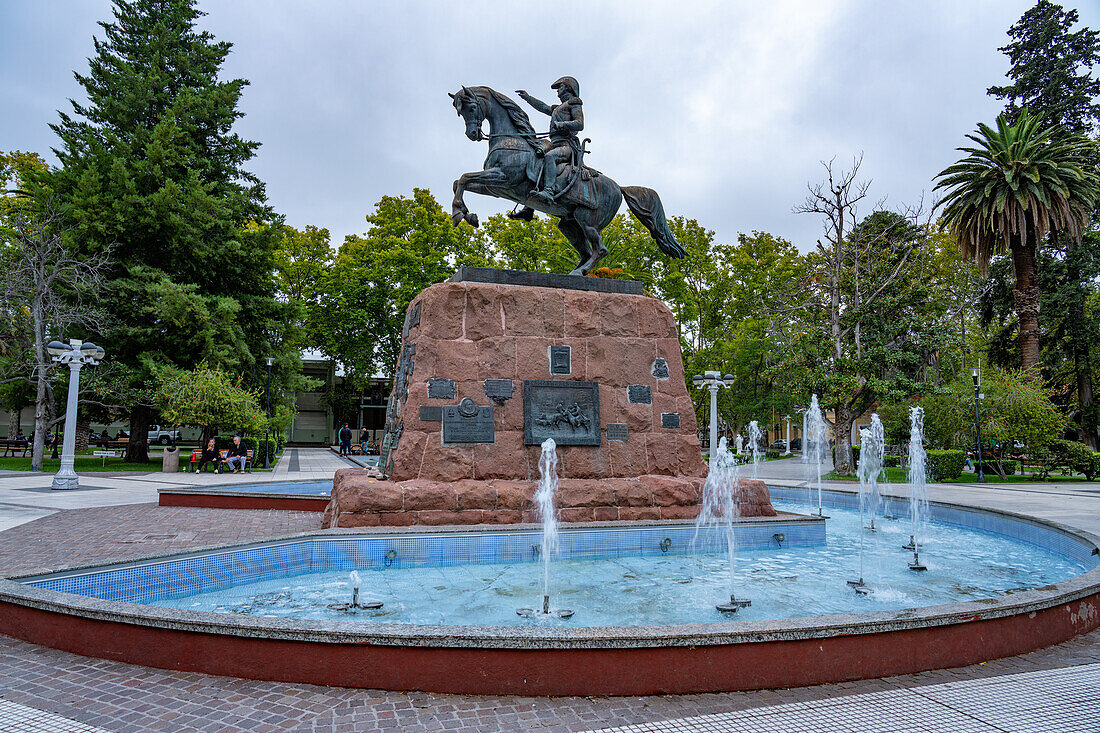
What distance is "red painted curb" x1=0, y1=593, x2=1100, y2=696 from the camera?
3695 mm

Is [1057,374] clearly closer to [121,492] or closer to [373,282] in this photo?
[373,282]

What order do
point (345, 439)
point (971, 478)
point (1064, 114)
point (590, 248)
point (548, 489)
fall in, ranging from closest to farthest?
1. point (548, 489)
2. point (590, 248)
3. point (971, 478)
4. point (1064, 114)
5. point (345, 439)

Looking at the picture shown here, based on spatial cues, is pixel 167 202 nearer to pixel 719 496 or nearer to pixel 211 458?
pixel 211 458

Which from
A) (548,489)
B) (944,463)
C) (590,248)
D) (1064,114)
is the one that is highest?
(1064,114)

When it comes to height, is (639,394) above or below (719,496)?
above

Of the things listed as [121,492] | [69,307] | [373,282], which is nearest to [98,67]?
[69,307]

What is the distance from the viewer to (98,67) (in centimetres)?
2478

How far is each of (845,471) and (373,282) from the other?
2321 centimetres

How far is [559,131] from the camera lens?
→ 10422mm

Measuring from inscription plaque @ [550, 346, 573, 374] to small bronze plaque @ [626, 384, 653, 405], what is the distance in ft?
3.29

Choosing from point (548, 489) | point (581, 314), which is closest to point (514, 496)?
point (548, 489)

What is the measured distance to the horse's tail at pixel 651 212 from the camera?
1139 centimetres

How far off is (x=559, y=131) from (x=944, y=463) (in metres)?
18.9

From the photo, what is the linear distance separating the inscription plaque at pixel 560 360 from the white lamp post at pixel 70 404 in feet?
39.5
